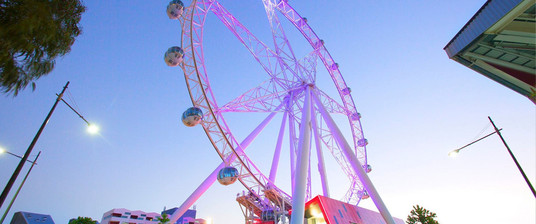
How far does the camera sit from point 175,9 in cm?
1639

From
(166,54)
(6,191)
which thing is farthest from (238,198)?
(6,191)

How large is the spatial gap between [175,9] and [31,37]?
12.1 meters

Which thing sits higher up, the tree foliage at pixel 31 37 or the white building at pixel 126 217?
the white building at pixel 126 217

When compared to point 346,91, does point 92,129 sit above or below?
below

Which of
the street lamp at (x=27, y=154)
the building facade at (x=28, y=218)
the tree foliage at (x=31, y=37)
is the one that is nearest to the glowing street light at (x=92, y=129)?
the street lamp at (x=27, y=154)

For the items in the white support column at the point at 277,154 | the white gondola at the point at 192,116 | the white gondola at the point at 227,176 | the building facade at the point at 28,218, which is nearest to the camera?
the white gondola at the point at 227,176

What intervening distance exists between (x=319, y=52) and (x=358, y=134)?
10458mm

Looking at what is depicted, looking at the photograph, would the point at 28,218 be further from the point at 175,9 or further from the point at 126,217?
the point at 175,9

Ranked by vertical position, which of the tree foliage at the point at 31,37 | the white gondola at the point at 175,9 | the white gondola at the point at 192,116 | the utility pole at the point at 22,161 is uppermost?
the white gondola at the point at 175,9

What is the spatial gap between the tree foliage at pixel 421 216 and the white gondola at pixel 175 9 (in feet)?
96.2

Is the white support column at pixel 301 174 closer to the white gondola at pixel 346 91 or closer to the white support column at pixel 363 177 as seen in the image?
the white support column at pixel 363 177

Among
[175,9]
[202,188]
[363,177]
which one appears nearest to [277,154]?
[202,188]

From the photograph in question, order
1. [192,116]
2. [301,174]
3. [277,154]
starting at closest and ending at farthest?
[301,174], [192,116], [277,154]

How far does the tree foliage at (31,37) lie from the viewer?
4.99 meters
